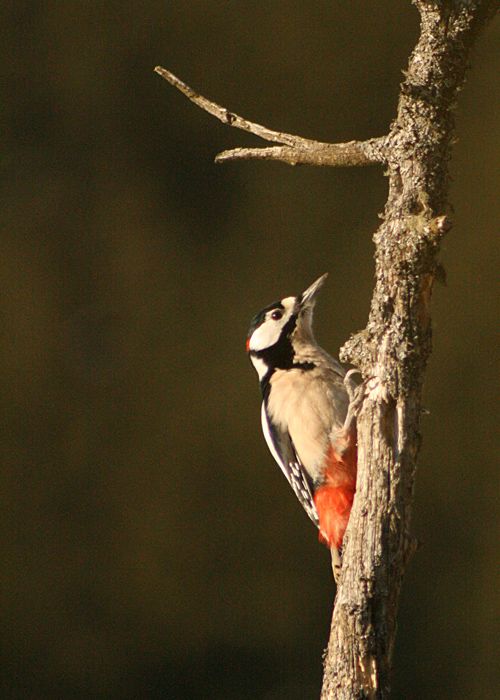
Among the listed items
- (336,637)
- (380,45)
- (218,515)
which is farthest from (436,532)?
(336,637)

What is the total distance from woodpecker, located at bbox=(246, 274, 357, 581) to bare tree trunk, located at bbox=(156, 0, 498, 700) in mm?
254

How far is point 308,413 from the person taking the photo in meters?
2.19

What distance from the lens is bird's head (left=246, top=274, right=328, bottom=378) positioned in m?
2.36

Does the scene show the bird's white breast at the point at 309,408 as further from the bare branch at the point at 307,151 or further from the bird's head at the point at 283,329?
the bare branch at the point at 307,151

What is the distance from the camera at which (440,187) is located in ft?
5.38

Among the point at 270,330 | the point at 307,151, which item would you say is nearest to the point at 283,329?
the point at 270,330

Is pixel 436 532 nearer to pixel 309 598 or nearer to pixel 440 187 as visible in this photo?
pixel 309 598

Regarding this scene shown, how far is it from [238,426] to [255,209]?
635mm

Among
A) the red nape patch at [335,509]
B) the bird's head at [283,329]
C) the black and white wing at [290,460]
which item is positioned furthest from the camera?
the bird's head at [283,329]

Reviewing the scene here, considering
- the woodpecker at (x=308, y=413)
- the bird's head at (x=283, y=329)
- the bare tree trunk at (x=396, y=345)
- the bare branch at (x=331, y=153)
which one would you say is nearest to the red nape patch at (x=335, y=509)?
the woodpecker at (x=308, y=413)

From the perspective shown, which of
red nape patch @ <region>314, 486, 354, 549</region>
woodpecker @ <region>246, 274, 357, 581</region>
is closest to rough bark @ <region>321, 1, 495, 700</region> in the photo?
woodpecker @ <region>246, 274, 357, 581</region>

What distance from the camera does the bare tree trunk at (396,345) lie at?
1.62 meters

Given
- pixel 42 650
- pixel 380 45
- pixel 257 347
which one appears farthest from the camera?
pixel 42 650

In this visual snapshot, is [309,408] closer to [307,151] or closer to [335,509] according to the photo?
[335,509]
